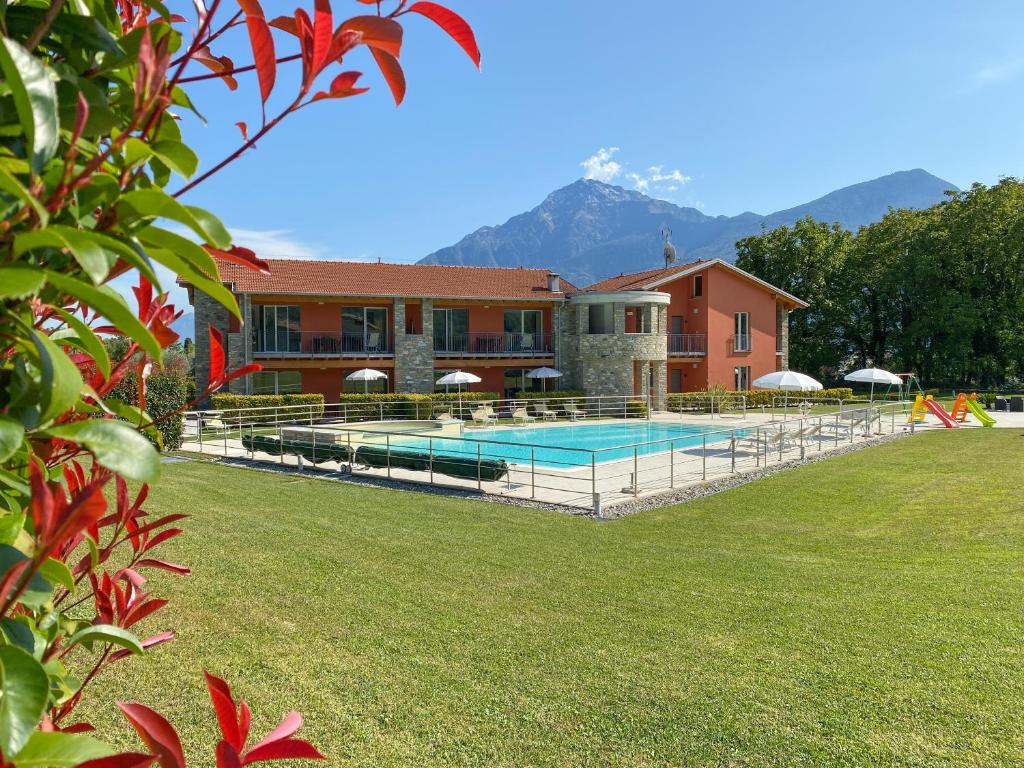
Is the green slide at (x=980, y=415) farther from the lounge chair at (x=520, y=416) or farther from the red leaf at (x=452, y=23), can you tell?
the red leaf at (x=452, y=23)

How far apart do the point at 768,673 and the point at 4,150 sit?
17.0 feet

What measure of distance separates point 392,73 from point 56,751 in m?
0.98

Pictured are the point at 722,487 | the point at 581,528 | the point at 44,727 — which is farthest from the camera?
the point at 722,487

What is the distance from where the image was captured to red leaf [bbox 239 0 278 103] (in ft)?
3.02

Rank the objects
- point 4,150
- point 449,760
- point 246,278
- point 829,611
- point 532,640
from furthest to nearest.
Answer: point 246,278 → point 829,611 → point 532,640 → point 449,760 → point 4,150

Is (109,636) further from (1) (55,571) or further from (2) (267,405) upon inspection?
(2) (267,405)

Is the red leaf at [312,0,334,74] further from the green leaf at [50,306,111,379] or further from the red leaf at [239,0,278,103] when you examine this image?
the green leaf at [50,306,111,379]

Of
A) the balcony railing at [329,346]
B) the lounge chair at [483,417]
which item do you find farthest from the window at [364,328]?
the lounge chair at [483,417]

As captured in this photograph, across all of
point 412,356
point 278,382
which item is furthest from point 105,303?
point 412,356

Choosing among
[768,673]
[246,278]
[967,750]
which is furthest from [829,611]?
[246,278]

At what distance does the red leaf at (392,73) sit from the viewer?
104cm

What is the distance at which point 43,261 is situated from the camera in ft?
2.77

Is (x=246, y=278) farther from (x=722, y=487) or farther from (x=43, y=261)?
(x=43, y=261)

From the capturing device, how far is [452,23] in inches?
40.2
